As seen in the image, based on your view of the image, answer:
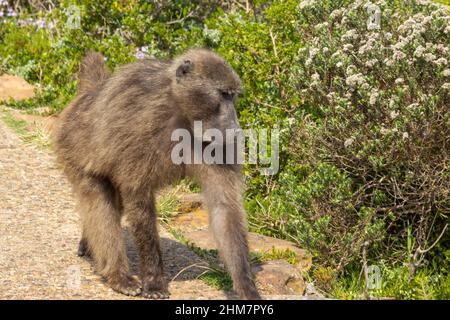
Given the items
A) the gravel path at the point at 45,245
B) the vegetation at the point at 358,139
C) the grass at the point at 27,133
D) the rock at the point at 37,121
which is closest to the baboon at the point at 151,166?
the gravel path at the point at 45,245

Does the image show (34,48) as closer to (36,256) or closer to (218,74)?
(36,256)

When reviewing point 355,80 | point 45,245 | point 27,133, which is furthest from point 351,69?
point 27,133

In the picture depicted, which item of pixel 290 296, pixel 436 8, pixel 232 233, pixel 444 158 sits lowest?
pixel 290 296

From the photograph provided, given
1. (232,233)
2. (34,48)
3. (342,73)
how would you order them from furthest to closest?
(34,48) → (342,73) → (232,233)

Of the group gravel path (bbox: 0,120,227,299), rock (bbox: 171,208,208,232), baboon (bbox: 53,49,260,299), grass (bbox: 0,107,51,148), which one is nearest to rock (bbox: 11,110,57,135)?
grass (bbox: 0,107,51,148)

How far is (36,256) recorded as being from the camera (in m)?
5.19

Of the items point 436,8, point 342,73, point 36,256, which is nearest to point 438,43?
point 436,8

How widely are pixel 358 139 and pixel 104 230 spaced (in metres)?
1.78

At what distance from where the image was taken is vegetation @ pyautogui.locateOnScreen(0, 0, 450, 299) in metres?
5.26

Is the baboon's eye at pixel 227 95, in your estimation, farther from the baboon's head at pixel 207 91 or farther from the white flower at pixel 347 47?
the white flower at pixel 347 47

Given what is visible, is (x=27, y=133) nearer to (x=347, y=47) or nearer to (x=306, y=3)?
(x=306, y=3)

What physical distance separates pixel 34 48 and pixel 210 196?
17.6ft

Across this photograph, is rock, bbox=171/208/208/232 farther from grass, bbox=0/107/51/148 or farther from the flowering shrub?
grass, bbox=0/107/51/148

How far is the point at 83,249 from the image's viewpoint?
5.31 meters
